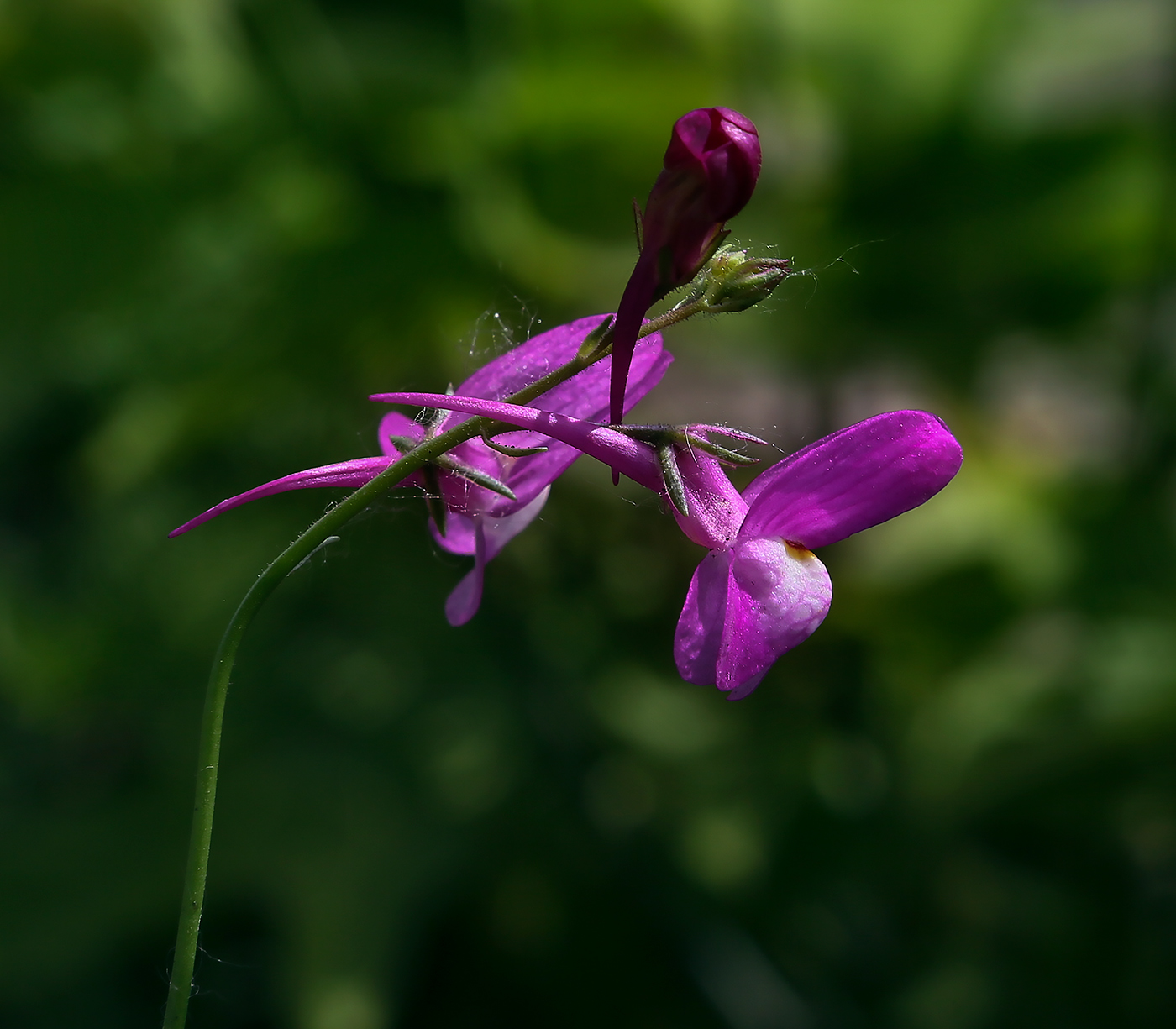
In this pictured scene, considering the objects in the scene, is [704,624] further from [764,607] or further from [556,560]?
[556,560]

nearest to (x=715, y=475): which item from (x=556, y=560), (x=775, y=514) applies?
(x=775, y=514)

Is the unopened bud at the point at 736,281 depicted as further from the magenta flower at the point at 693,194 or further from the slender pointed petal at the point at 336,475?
the slender pointed petal at the point at 336,475

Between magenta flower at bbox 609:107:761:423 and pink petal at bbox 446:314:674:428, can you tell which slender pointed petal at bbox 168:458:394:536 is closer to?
pink petal at bbox 446:314:674:428

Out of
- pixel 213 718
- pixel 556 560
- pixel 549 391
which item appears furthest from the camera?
pixel 556 560

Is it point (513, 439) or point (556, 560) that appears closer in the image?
point (513, 439)

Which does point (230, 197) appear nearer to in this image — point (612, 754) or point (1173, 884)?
point (612, 754)

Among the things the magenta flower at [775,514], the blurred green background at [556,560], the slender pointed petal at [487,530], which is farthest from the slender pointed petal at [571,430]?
the blurred green background at [556,560]

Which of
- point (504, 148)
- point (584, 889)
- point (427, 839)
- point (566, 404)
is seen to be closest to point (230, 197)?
point (504, 148)

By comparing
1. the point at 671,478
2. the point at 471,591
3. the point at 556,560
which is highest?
the point at 671,478
